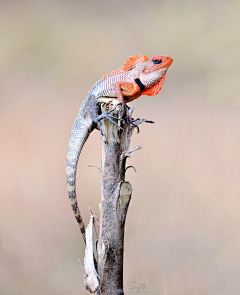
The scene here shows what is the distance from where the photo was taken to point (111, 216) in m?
1.99

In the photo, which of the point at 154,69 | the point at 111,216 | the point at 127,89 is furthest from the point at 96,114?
the point at 111,216

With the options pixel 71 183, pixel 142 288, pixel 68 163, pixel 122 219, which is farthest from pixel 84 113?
pixel 142 288

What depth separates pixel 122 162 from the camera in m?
2.03

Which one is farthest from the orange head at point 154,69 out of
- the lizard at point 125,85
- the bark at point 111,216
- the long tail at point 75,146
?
the long tail at point 75,146

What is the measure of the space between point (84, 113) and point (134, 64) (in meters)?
0.51

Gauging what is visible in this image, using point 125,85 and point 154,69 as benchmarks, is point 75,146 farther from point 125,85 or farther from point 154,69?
point 154,69

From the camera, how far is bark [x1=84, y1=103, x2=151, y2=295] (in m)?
1.96

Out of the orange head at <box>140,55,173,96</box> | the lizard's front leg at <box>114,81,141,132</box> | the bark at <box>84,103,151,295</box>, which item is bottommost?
the bark at <box>84,103,151,295</box>

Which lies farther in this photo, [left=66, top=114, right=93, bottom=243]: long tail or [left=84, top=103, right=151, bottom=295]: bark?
[left=66, top=114, right=93, bottom=243]: long tail

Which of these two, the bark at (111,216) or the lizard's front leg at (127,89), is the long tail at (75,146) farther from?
the lizard's front leg at (127,89)

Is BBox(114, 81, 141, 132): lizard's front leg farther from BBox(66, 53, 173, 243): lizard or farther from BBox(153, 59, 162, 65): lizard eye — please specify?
BBox(153, 59, 162, 65): lizard eye

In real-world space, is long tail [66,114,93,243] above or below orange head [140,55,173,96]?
below

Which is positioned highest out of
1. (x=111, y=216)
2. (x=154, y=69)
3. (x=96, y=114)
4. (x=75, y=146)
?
(x=154, y=69)

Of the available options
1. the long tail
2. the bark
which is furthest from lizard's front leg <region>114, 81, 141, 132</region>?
the long tail
